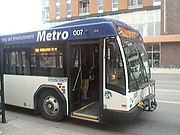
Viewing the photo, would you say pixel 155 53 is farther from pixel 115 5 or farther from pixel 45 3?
pixel 45 3

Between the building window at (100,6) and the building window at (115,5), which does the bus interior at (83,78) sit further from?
the building window at (100,6)

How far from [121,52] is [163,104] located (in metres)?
4.31

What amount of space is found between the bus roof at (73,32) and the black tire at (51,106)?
1556 mm

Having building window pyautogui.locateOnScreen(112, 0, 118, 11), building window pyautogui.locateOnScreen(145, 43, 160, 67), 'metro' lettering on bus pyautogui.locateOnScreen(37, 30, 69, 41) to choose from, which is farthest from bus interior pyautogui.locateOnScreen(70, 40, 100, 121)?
building window pyautogui.locateOnScreen(112, 0, 118, 11)

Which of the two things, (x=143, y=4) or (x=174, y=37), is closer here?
(x=174, y=37)

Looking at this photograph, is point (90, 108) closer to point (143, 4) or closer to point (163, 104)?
point (163, 104)

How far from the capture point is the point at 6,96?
26.3 feet

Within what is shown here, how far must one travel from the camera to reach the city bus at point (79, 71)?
561cm

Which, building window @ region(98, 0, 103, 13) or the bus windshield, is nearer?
the bus windshield

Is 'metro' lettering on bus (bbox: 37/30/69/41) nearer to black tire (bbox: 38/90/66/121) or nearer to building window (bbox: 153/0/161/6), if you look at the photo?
black tire (bbox: 38/90/66/121)

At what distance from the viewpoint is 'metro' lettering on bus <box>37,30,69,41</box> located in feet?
21.1

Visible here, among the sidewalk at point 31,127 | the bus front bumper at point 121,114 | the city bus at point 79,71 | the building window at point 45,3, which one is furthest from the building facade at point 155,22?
the bus front bumper at point 121,114

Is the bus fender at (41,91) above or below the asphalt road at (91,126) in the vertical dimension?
above

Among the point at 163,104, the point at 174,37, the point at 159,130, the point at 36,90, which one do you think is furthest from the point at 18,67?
the point at 174,37
